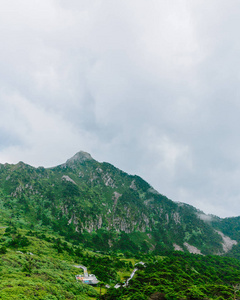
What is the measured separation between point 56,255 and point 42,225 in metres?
120

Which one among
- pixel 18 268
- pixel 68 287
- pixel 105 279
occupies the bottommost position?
pixel 105 279

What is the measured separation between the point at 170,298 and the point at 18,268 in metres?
45.9

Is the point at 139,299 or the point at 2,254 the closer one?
the point at 139,299

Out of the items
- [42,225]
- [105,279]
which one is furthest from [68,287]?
[42,225]

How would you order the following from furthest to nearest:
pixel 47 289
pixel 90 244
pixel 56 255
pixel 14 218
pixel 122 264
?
pixel 90 244, pixel 14 218, pixel 122 264, pixel 56 255, pixel 47 289

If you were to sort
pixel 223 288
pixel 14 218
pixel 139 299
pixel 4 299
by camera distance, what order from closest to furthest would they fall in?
pixel 4 299, pixel 139 299, pixel 223 288, pixel 14 218

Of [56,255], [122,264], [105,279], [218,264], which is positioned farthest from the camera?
[218,264]

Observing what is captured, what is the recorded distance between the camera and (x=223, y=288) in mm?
56719

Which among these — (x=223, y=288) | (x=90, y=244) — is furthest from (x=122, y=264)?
(x=90, y=244)

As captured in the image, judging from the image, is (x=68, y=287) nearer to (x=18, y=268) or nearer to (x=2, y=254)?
(x=18, y=268)

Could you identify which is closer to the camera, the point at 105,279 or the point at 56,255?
the point at 105,279

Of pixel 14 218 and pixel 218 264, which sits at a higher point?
pixel 14 218

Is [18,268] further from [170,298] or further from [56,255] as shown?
[56,255]

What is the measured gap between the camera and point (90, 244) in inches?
7756
